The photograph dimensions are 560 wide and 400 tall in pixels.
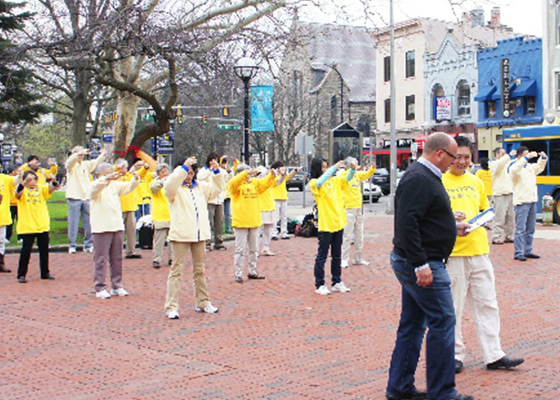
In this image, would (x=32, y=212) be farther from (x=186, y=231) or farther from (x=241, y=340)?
(x=241, y=340)

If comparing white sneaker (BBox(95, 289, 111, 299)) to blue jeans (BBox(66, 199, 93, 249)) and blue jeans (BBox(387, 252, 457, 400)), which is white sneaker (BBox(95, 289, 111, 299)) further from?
blue jeans (BBox(387, 252, 457, 400))

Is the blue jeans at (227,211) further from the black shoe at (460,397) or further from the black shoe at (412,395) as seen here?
the black shoe at (460,397)

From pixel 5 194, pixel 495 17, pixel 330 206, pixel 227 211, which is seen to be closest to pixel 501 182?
pixel 330 206

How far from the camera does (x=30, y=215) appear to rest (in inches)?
461

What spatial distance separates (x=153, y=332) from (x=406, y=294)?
348 cm

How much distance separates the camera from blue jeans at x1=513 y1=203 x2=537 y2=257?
13047 mm

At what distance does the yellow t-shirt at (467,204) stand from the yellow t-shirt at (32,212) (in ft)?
24.6

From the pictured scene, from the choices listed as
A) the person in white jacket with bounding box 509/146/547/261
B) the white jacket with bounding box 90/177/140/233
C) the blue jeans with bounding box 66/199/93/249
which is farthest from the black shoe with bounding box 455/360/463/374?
the blue jeans with bounding box 66/199/93/249

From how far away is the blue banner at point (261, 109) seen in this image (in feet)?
57.8

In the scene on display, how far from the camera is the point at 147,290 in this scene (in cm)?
1088

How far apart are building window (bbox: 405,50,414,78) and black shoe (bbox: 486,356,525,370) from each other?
4585 cm

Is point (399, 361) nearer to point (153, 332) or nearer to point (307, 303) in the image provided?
point (153, 332)

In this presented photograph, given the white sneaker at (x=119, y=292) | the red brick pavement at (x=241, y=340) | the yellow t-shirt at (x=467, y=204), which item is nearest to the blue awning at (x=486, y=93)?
the red brick pavement at (x=241, y=340)

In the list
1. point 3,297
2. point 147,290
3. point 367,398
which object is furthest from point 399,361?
point 3,297
